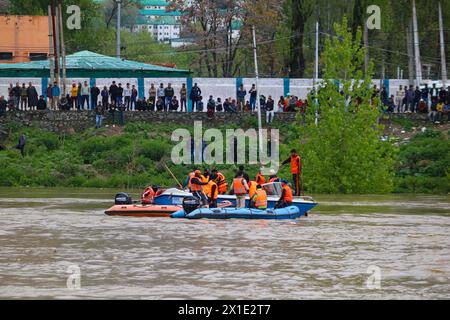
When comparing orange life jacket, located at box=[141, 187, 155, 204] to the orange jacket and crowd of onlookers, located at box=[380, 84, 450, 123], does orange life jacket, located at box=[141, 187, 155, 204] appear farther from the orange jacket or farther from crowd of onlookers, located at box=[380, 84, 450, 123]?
crowd of onlookers, located at box=[380, 84, 450, 123]

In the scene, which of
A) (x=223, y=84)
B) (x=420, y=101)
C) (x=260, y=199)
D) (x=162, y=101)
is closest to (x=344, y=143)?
(x=420, y=101)

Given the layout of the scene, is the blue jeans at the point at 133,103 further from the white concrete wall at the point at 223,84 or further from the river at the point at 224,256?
the river at the point at 224,256

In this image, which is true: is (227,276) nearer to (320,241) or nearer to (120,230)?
(320,241)

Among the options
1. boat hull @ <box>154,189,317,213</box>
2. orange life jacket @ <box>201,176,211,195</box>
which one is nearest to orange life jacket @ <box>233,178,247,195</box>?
boat hull @ <box>154,189,317,213</box>

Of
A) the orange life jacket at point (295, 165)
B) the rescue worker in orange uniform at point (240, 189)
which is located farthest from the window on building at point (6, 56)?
the rescue worker in orange uniform at point (240, 189)

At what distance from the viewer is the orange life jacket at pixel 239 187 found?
120 ft

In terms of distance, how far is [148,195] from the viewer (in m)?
38.0

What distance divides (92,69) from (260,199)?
33.6 m

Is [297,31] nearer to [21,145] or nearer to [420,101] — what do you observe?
[420,101]

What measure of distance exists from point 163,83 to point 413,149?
48.9 ft

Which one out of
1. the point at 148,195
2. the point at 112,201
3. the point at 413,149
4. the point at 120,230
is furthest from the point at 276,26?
the point at 120,230

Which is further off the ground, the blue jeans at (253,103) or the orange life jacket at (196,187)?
the blue jeans at (253,103)

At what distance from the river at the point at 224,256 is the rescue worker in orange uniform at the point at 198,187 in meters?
1.33

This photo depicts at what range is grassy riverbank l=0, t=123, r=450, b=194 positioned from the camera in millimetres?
55031
